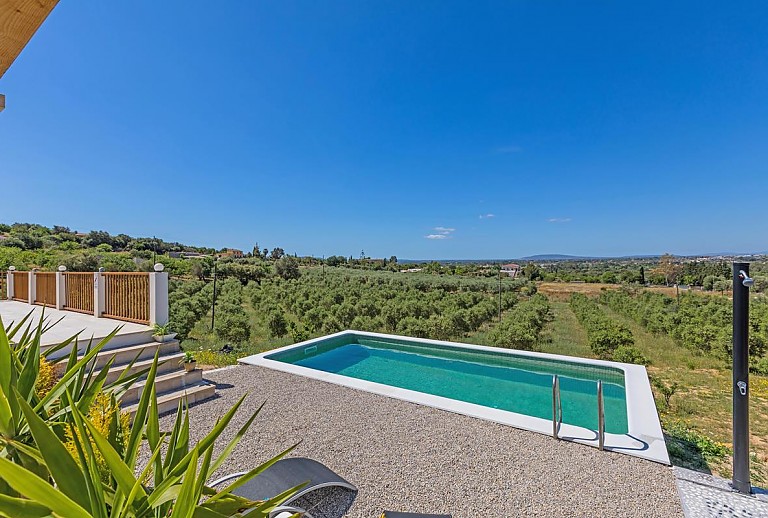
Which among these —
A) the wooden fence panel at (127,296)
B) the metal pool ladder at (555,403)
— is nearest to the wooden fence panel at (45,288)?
the wooden fence panel at (127,296)

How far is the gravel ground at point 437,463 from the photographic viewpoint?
291 centimetres

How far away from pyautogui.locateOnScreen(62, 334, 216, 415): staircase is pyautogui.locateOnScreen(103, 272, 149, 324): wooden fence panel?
2.68 ft

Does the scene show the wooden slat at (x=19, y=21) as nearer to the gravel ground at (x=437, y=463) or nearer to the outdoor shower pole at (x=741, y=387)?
the gravel ground at (x=437, y=463)

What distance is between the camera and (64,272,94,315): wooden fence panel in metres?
7.41

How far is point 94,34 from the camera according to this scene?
18.9ft

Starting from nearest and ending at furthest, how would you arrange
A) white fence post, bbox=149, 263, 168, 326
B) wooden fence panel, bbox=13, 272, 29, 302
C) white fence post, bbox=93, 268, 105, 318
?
white fence post, bbox=149, 263, 168, 326 → white fence post, bbox=93, 268, 105, 318 → wooden fence panel, bbox=13, 272, 29, 302

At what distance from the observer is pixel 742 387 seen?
304 cm

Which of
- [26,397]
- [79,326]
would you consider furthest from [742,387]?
[79,326]

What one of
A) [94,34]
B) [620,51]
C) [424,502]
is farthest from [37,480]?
[620,51]

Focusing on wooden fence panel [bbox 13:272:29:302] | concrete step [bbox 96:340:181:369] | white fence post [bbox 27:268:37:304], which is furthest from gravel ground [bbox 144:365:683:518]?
wooden fence panel [bbox 13:272:29:302]

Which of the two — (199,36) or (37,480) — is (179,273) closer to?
(199,36)

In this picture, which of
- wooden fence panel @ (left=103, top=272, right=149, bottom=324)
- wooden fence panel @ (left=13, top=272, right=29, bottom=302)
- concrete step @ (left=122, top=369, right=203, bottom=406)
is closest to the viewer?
concrete step @ (left=122, top=369, right=203, bottom=406)

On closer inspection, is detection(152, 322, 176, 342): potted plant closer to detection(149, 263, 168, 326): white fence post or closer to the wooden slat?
detection(149, 263, 168, 326): white fence post

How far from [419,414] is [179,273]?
25.8 meters
